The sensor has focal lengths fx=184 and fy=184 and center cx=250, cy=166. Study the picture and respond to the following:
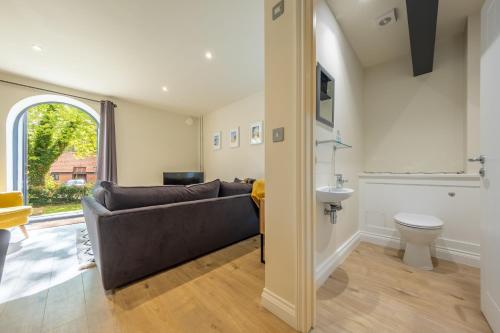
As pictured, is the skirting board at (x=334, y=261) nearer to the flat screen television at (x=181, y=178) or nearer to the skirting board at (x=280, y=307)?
the skirting board at (x=280, y=307)

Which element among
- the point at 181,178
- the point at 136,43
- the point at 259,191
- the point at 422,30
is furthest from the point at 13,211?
the point at 422,30

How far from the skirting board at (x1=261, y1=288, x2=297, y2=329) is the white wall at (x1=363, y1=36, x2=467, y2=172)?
220 cm

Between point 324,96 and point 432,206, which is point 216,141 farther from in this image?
point 432,206

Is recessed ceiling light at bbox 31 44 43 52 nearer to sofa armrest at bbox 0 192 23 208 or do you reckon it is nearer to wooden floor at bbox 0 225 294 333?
sofa armrest at bbox 0 192 23 208

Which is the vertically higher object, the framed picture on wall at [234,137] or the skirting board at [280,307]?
the framed picture on wall at [234,137]

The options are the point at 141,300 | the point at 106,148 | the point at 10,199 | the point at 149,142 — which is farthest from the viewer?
the point at 149,142

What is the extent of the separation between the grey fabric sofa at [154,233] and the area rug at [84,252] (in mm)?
277

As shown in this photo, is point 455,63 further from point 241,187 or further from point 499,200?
point 241,187

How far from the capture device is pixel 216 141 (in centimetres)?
486

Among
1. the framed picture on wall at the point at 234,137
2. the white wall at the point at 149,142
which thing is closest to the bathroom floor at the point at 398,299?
the framed picture on wall at the point at 234,137

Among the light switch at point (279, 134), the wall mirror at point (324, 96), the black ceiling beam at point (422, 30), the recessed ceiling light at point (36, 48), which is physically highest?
the recessed ceiling light at point (36, 48)

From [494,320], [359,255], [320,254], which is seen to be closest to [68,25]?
[320,254]

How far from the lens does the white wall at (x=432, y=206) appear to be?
1.81m

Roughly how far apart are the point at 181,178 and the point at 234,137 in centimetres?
176
